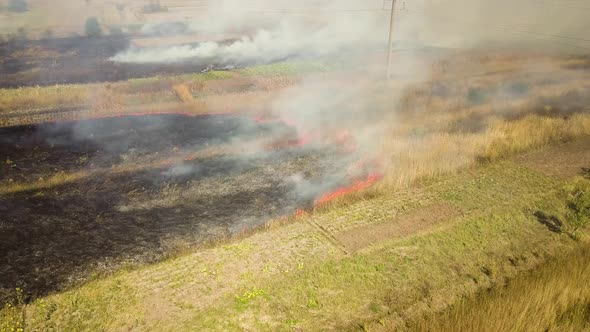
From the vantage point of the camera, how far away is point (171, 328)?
659cm

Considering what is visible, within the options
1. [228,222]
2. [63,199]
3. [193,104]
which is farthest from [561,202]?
[193,104]

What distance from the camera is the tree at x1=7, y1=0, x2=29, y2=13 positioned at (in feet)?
152

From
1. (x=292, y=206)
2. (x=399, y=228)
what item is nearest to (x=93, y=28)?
(x=292, y=206)

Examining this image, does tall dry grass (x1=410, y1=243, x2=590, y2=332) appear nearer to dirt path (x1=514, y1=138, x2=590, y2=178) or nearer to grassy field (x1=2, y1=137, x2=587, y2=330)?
grassy field (x1=2, y1=137, x2=587, y2=330)

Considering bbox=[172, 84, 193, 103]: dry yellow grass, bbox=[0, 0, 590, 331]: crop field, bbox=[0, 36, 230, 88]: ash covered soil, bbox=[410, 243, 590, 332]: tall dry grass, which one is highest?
bbox=[0, 36, 230, 88]: ash covered soil

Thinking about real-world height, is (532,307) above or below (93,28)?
below

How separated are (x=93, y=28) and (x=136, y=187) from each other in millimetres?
33836

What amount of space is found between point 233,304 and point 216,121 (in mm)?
10973

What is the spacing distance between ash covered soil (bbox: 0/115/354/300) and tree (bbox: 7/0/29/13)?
39.9 m

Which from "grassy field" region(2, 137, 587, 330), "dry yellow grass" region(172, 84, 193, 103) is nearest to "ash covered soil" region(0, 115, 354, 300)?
"grassy field" region(2, 137, 587, 330)

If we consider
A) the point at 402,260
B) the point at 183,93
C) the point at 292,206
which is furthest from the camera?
the point at 183,93

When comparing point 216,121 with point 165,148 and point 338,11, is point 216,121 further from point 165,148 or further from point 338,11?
point 338,11

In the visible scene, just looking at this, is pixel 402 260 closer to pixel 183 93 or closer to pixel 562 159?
pixel 562 159

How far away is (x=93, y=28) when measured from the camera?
38969mm
